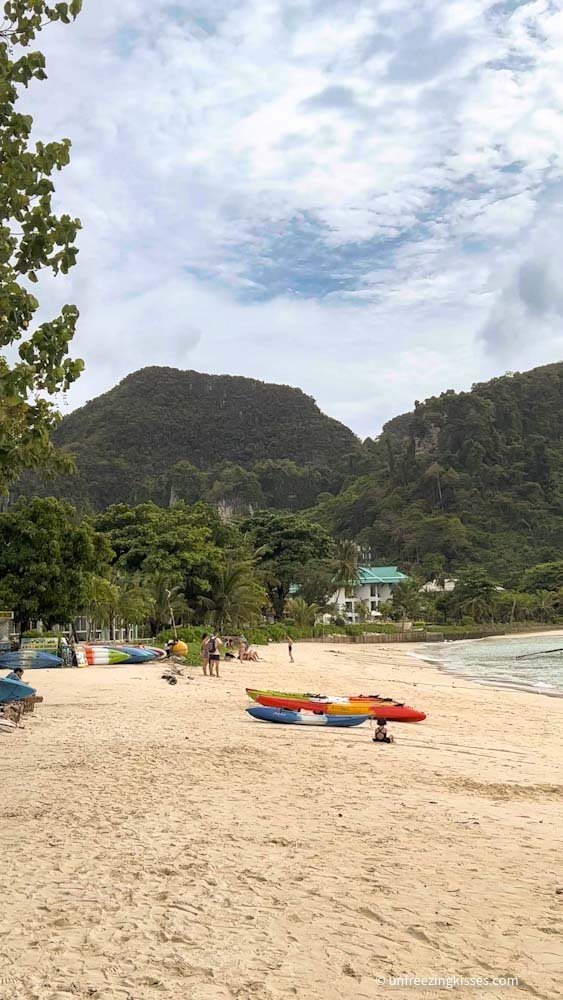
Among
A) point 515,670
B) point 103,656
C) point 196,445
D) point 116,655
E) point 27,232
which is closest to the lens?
point 27,232

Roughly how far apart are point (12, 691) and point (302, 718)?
4.85 meters

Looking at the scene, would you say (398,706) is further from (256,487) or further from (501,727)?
(256,487)

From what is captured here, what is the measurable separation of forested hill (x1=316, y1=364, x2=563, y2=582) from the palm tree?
6471 cm

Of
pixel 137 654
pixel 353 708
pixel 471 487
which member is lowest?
pixel 353 708

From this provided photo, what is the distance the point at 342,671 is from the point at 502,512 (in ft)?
319

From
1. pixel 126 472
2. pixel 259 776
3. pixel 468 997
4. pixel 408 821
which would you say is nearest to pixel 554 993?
pixel 468 997

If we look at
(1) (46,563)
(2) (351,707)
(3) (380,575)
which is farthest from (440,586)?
(2) (351,707)

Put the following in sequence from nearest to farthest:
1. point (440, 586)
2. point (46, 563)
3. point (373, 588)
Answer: point (46, 563), point (440, 586), point (373, 588)

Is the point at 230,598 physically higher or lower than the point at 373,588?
lower

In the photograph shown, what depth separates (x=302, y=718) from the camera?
13.0m

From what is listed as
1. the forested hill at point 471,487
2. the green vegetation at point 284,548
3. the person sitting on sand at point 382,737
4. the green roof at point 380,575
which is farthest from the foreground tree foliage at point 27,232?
the forested hill at point 471,487

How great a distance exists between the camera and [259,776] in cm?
853

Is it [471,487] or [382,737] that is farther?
[471,487]

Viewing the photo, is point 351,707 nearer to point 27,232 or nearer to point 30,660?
point 27,232
